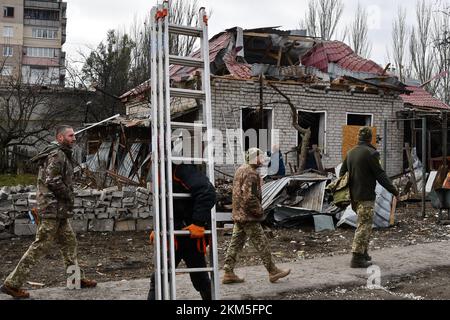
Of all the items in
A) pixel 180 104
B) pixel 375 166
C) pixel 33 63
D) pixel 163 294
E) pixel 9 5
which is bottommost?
pixel 163 294

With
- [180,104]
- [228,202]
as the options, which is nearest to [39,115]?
[180,104]

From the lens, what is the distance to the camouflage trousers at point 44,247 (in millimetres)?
4941

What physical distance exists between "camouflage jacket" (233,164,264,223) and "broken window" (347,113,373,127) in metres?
11.7

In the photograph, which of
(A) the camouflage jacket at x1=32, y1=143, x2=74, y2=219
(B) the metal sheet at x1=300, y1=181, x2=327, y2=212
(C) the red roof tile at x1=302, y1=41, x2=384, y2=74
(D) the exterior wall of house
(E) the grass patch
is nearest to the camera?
(A) the camouflage jacket at x1=32, y1=143, x2=74, y2=219

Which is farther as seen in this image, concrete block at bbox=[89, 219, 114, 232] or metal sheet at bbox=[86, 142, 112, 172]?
metal sheet at bbox=[86, 142, 112, 172]

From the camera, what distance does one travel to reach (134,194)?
9914 millimetres

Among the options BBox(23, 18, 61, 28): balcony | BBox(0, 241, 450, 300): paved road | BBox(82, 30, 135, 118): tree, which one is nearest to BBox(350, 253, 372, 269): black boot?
BBox(0, 241, 450, 300): paved road

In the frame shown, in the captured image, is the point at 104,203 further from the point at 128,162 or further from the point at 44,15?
the point at 44,15

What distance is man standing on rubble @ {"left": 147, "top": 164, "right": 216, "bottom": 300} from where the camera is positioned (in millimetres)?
4027

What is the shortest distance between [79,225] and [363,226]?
5520 millimetres

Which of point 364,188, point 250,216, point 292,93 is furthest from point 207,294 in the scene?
point 292,93

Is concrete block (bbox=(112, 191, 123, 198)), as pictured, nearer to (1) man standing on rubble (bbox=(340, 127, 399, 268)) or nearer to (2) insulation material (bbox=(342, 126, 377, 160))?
(1) man standing on rubble (bbox=(340, 127, 399, 268))
